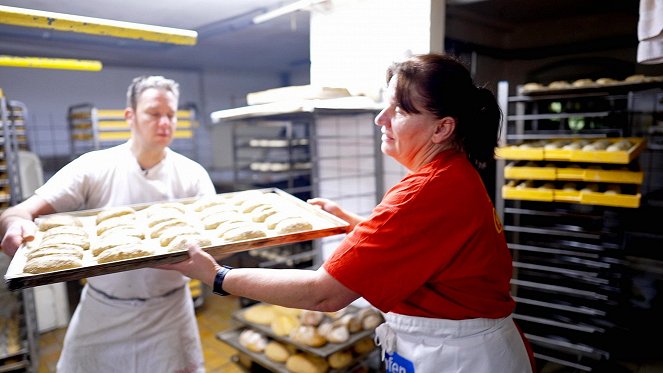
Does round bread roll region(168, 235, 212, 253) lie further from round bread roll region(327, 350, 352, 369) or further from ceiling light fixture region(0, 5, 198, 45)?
round bread roll region(327, 350, 352, 369)

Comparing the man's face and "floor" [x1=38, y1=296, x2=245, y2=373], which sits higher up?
the man's face

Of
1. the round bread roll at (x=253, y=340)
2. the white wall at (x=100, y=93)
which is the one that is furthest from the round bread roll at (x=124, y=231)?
the white wall at (x=100, y=93)

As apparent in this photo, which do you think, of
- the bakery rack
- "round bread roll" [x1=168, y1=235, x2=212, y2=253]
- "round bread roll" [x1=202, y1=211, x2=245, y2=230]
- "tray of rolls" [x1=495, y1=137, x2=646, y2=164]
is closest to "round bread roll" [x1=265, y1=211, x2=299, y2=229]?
"round bread roll" [x1=202, y1=211, x2=245, y2=230]

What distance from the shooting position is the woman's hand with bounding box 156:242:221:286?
3.54 feet

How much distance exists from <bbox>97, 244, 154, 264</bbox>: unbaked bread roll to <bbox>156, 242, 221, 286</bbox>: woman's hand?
7 cm

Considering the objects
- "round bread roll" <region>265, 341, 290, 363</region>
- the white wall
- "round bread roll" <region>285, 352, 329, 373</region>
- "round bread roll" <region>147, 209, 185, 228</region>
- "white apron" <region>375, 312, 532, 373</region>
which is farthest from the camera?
the white wall

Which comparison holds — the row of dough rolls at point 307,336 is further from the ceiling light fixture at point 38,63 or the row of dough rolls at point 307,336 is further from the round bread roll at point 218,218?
the ceiling light fixture at point 38,63

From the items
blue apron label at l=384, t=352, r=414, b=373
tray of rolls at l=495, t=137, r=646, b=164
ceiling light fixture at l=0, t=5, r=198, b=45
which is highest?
ceiling light fixture at l=0, t=5, r=198, b=45

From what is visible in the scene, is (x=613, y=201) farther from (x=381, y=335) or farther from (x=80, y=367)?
(x=80, y=367)

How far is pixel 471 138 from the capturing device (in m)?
1.07

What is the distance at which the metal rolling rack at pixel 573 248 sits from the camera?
1963 mm

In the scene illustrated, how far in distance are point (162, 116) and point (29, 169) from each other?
2587 mm

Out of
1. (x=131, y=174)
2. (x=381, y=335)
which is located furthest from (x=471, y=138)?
(x=131, y=174)

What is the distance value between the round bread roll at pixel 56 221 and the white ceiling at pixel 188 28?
1113 mm
